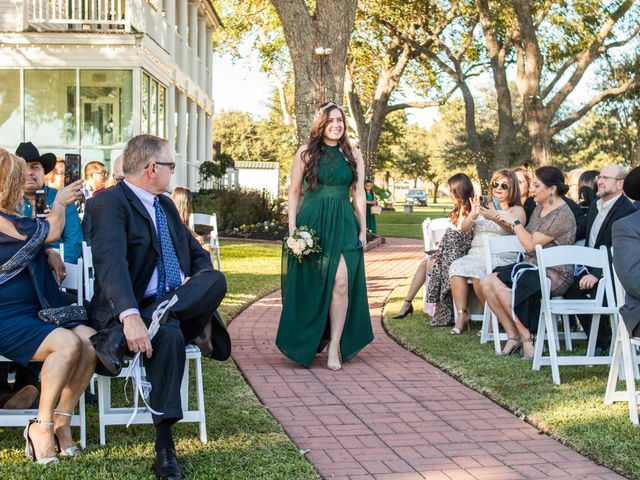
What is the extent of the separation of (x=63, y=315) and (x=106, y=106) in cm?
1676

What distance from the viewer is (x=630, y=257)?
19.1ft

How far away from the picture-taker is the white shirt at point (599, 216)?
829cm

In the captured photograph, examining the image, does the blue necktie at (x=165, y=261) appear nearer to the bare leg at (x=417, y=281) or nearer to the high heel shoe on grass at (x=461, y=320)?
the high heel shoe on grass at (x=461, y=320)

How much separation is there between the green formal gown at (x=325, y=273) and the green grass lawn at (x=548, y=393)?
2.65ft

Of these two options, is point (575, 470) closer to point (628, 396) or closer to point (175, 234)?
point (628, 396)

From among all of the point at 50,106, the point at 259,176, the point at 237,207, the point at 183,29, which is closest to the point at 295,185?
the point at 50,106

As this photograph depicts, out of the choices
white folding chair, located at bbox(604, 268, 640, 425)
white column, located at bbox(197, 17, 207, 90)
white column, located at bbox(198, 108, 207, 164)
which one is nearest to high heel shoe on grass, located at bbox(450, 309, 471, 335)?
white folding chair, located at bbox(604, 268, 640, 425)

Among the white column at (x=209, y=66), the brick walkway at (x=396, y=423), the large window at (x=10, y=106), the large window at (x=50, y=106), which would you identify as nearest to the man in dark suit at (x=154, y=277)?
the brick walkway at (x=396, y=423)

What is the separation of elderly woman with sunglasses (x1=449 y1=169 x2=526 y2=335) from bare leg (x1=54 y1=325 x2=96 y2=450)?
4783mm

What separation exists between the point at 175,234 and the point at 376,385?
8.20 ft

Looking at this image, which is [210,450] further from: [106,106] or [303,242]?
[106,106]

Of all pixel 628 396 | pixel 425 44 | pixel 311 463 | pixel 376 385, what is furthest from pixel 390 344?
pixel 425 44

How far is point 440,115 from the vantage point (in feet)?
139

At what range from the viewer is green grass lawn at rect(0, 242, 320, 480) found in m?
4.81
